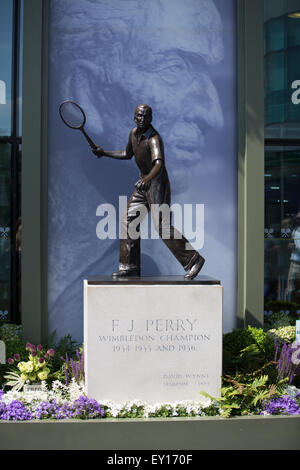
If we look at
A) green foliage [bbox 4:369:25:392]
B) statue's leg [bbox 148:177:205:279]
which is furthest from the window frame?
statue's leg [bbox 148:177:205:279]

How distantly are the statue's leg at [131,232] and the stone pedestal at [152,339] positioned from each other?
498mm

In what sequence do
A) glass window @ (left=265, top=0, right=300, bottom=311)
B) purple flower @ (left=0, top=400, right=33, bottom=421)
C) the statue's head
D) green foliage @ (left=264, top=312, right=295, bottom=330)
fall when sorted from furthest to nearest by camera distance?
1. glass window @ (left=265, top=0, right=300, bottom=311)
2. green foliage @ (left=264, top=312, right=295, bottom=330)
3. the statue's head
4. purple flower @ (left=0, top=400, right=33, bottom=421)

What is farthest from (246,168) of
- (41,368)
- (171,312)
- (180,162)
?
(41,368)

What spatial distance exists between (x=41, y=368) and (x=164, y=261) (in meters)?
2.10

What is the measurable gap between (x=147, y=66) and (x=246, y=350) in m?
3.74

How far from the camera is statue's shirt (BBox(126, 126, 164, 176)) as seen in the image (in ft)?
16.2

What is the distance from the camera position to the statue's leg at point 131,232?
520 centimetres

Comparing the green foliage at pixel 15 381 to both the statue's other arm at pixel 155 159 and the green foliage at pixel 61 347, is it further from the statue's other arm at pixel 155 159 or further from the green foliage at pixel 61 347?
the statue's other arm at pixel 155 159

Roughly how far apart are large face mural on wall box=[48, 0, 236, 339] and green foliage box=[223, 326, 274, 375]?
595 mm

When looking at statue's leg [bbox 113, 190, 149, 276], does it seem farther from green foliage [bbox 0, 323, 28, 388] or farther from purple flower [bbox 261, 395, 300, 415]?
purple flower [bbox 261, 395, 300, 415]

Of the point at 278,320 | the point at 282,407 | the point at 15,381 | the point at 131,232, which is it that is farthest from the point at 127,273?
the point at 278,320

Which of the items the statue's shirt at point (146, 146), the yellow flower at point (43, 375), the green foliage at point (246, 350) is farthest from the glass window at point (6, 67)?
the green foliage at point (246, 350)

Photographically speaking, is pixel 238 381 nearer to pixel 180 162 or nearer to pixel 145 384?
pixel 145 384

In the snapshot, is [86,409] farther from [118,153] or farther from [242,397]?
[118,153]
